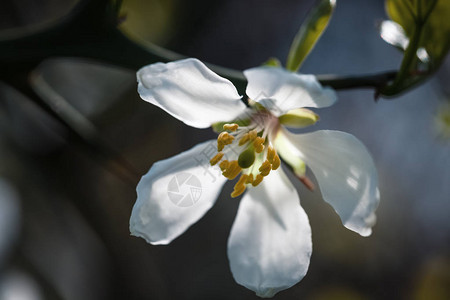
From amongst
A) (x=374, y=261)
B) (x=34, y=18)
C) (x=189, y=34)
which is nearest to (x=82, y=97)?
(x=34, y=18)

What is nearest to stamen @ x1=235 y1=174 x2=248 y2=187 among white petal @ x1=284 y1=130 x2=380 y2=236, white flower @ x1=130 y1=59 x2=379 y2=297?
white flower @ x1=130 y1=59 x2=379 y2=297

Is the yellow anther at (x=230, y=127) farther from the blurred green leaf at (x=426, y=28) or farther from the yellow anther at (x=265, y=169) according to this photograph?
the blurred green leaf at (x=426, y=28)

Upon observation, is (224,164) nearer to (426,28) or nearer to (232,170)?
(232,170)

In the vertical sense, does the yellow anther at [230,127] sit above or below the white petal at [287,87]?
below

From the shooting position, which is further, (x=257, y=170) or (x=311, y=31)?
(x=257, y=170)

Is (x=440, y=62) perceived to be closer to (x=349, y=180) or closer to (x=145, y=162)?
(x=349, y=180)

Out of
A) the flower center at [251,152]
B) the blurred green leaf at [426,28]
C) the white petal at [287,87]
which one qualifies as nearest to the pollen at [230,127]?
the flower center at [251,152]

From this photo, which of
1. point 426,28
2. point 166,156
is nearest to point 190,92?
point 426,28
